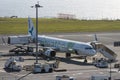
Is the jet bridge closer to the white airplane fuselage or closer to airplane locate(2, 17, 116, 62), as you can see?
airplane locate(2, 17, 116, 62)

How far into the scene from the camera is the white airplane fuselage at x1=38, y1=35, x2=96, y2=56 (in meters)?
75.1

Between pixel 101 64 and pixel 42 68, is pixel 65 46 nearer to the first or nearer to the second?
pixel 101 64

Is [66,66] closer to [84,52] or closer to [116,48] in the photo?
[84,52]

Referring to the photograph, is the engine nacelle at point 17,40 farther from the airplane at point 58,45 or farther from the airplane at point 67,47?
the airplane at point 67,47

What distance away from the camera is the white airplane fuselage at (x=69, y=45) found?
246 ft

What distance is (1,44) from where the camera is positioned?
338ft

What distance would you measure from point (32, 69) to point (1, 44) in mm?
40266

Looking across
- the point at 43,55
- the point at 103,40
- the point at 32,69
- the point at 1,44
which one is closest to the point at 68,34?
the point at 103,40

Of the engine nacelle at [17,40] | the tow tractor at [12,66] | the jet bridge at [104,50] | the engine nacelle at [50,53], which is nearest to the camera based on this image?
the tow tractor at [12,66]

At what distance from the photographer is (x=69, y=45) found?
79.0m

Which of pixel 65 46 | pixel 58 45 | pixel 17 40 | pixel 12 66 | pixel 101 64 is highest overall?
pixel 65 46

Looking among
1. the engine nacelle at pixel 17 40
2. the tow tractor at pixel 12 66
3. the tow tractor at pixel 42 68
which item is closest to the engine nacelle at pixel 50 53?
the engine nacelle at pixel 17 40

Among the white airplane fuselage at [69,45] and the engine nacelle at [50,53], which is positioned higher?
the white airplane fuselage at [69,45]

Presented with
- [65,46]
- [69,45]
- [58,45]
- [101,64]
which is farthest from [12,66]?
[58,45]
